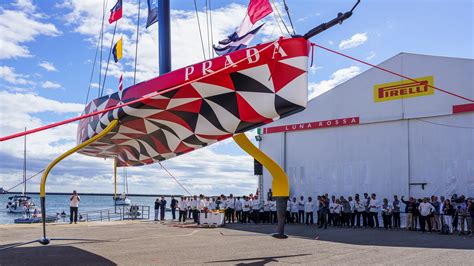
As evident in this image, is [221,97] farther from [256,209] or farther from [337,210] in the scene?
A: [256,209]

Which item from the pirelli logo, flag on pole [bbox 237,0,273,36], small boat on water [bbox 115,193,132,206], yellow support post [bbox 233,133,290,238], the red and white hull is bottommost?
small boat on water [bbox 115,193,132,206]

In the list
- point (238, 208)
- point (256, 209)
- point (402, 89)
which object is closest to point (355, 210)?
point (256, 209)

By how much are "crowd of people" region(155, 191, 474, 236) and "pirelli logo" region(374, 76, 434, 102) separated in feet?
13.5

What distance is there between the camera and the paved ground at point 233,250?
27.6 ft

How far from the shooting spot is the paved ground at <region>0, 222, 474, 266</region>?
8.41 m

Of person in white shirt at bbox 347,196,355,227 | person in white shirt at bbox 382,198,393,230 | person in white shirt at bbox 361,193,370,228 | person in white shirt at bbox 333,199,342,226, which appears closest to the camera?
person in white shirt at bbox 382,198,393,230

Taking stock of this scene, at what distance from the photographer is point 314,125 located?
21.3m

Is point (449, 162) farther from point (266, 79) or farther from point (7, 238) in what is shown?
point (7, 238)

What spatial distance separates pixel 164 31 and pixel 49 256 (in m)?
6.17

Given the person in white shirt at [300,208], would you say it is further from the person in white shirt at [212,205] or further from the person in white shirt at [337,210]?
the person in white shirt at [212,205]

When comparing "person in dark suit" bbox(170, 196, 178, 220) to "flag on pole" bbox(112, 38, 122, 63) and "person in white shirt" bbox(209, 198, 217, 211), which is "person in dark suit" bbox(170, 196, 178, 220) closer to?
"person in white shirt" bbox(209, 198, 217, 211)

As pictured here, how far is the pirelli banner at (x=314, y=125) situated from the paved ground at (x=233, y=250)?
7501mm

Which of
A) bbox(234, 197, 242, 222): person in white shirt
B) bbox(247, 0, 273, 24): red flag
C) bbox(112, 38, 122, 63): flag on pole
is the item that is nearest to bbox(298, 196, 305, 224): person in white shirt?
bbox(234, 197, 242, 222): person in white shirt

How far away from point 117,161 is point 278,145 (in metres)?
9.57
